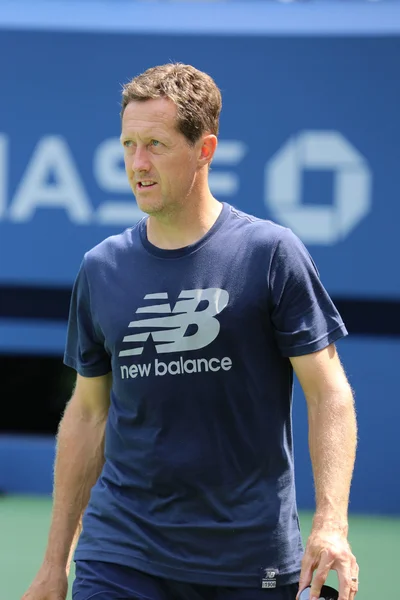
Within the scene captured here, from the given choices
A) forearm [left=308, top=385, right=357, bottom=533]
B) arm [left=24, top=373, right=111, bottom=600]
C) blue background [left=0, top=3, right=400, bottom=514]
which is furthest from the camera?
blue background [left=0, top=3, right=400, bottom=514]

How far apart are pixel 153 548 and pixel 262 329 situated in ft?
2.08

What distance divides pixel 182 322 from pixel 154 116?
1.81 ft

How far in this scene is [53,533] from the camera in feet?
10.9

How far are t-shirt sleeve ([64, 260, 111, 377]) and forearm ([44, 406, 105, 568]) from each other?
6.0 inches

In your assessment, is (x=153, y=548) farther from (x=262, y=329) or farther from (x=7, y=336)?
(x=7, y=336)

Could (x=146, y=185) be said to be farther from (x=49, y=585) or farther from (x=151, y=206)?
(x=49, y=585)

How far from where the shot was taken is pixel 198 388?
3062mm

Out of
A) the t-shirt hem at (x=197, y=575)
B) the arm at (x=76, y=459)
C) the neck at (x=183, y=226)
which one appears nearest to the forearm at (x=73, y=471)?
the arm at (x=76, y=459)

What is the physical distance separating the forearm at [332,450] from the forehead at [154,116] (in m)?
0.83

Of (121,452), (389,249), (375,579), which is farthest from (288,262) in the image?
(389,249)

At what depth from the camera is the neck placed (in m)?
3.19

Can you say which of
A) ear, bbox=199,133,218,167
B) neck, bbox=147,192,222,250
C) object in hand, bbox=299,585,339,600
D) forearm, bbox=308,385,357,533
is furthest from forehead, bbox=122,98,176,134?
object in hand, bbox=299,585,339,600

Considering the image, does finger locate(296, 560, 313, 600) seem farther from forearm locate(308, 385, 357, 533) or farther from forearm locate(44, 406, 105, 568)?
forearm locate(44, 406, 105, 568)

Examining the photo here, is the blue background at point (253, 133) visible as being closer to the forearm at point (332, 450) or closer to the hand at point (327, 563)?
the forearm at point (332, 450)
